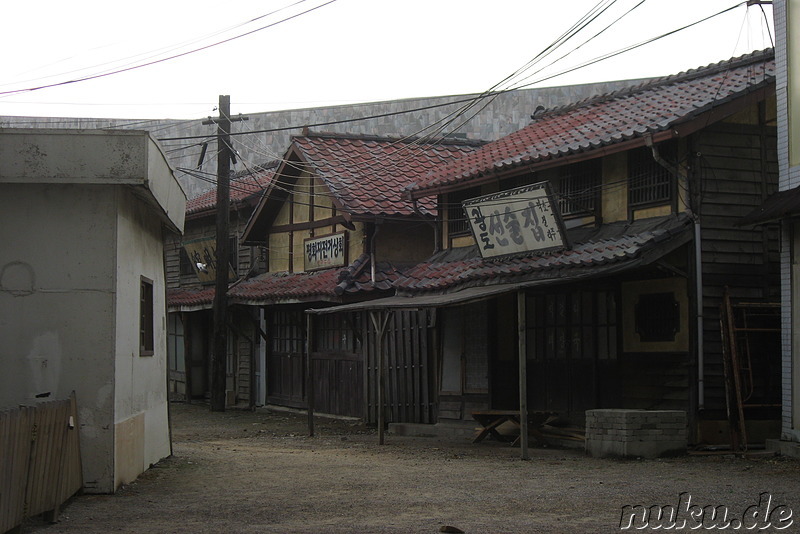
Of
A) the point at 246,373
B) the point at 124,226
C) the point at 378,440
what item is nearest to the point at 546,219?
the point at 378,440

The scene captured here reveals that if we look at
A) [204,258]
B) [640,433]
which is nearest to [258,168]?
[204,258]

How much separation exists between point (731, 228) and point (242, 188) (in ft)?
52.6

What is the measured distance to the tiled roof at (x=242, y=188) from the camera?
84.9ft

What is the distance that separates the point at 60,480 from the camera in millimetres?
8398

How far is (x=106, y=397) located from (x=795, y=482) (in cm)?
726

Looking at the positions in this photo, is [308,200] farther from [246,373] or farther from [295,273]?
[246,373]

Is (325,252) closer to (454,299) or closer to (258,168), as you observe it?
(258,168)

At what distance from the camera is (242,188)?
89.3 ft

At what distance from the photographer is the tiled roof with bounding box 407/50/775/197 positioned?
1424 cm

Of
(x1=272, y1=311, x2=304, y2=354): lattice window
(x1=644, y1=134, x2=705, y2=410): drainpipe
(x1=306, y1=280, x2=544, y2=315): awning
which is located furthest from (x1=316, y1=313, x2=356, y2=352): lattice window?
(x1=644, y1=134, x2=705, y2=410): drainpipe

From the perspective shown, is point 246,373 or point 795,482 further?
point 246,373

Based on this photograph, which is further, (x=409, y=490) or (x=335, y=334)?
(x=335, y=334)

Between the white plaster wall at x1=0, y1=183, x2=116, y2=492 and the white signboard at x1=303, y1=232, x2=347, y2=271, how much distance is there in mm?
11968

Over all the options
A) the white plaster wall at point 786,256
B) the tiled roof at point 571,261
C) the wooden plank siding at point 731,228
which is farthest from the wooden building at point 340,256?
the white plaster wall at point 786,256
